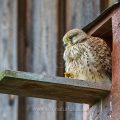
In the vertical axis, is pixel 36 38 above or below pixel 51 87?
above

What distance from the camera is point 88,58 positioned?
5.15 m

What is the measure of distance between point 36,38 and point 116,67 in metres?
1.46

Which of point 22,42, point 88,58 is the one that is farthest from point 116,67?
point 22,42

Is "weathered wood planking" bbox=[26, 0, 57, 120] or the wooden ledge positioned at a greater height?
"weathered wood planking" bbox=[26, 0, 57, 120]

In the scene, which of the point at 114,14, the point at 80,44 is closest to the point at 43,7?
the point at 80,44

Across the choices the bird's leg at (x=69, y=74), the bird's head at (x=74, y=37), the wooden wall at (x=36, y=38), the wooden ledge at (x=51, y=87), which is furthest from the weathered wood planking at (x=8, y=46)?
the wooden ledge at (x=51, y=87)

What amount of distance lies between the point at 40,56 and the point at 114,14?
1310 millimetres

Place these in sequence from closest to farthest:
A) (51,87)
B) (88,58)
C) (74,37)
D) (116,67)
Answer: (51,87) → (116,67) → (88,58) → (74,37)

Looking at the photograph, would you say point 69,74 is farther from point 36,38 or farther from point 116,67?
point 36,38

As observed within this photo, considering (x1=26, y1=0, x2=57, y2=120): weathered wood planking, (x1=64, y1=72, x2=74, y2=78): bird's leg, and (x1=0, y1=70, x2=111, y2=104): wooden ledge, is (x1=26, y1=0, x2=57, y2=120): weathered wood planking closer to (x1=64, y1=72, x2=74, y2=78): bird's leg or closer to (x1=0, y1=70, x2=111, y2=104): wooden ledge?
(x1=64, y1=72, x2=74, y2=78): bird's leg

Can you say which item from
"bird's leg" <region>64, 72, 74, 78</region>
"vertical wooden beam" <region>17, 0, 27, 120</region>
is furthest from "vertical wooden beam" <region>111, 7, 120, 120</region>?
"vertical wooden beam" <region>17, 0, 27, 120</region>

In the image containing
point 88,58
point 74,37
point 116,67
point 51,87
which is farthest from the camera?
point 74,37

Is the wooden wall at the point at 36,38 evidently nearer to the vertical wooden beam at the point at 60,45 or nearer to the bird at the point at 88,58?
the vertical wooden beam at the point at 60,45

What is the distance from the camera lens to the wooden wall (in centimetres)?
607
